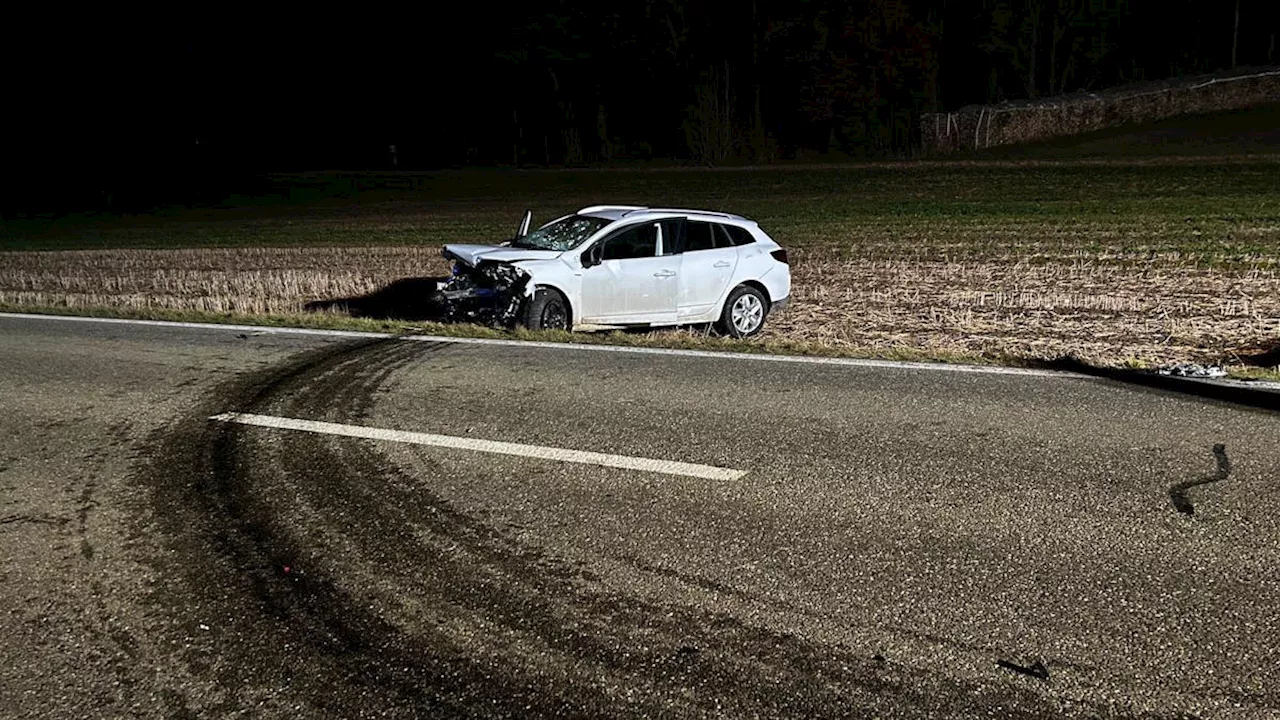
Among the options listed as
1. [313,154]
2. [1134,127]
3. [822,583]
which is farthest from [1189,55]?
[822,583]

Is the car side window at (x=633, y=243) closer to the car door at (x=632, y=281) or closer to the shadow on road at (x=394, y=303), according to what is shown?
the car door at (x=632, y=281)

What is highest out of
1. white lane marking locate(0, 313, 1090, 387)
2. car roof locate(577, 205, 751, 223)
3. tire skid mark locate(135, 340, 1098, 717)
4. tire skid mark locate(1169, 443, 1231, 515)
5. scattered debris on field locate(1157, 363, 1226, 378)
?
car roof locate(577, 205, 751, 223)

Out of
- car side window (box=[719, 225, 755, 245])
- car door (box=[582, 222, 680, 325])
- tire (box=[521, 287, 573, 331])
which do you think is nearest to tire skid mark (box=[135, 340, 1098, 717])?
tire (box=[521, 287, 573, 331])

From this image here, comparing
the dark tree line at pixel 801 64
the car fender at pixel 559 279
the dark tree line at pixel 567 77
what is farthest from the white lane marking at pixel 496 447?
the dark tree line at pixel 801 64

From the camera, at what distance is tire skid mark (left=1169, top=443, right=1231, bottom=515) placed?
16.2ft

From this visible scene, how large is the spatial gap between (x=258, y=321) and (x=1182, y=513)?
954 cm

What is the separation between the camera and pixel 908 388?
294 inches

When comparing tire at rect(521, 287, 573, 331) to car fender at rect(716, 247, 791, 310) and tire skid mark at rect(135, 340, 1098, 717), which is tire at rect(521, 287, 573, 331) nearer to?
car fender at rect(716, 247, 791, 310)

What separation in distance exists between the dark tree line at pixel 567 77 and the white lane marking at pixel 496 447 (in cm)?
4552

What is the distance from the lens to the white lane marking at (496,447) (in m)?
5.68

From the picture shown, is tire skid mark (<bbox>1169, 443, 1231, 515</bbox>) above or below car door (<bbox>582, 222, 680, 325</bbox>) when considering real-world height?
below

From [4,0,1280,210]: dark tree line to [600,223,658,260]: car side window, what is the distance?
41.8 meters

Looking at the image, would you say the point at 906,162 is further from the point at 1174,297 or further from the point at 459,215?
the point at 1174,297

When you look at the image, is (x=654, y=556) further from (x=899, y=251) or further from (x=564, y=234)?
(x=899, y=251)
